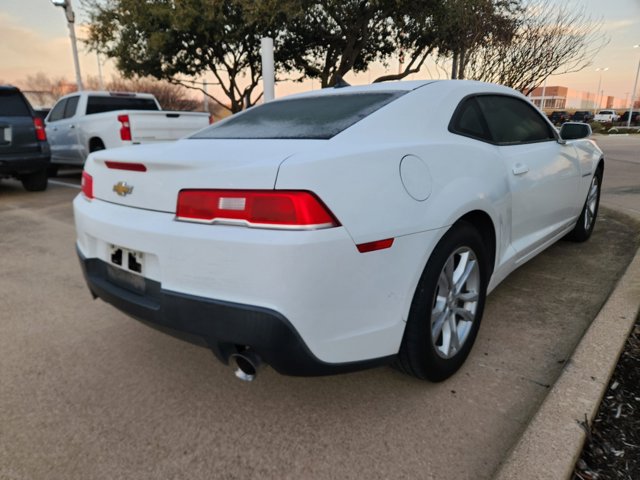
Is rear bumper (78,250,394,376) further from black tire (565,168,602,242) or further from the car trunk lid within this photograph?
black tire (565,168,602,242)

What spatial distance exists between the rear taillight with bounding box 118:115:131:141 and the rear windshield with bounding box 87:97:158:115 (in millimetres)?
1886

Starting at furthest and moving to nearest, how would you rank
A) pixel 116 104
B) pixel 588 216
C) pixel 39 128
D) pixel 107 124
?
pixel 116 104
pixel 107 124
pixel 39 128
pixel 588 216

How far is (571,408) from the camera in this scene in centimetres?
192

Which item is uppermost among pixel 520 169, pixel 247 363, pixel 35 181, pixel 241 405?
pixel 520 169

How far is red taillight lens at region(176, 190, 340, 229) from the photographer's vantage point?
62.6 inches

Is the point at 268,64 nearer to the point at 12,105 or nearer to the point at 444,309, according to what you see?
the point at 12,105

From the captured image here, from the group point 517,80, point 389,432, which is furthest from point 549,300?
point 517,80

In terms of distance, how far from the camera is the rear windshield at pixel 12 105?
7.38 m

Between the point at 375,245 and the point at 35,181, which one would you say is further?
the point at 35,181

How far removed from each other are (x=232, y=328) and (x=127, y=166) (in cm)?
93

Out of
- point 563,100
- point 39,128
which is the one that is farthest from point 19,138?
point 563,100

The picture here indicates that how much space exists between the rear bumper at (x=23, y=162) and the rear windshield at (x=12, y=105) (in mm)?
650

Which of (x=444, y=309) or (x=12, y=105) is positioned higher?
(x=12, y=105)

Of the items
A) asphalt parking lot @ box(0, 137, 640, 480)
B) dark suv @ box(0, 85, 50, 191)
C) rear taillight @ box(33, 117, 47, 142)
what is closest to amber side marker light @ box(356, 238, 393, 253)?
asphalt parking lot @ box(0, 137, 640, 480)
